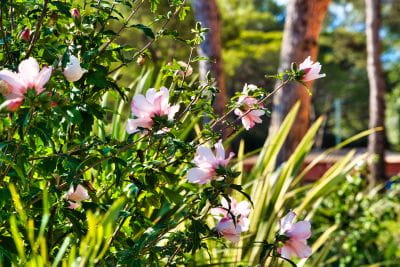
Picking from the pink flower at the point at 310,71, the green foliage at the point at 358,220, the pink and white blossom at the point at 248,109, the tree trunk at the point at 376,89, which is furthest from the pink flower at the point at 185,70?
the tree trunk at the point at 376,89

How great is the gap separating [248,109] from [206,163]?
0.70 ft

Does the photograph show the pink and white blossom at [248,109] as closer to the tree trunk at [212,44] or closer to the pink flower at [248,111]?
the pink flower at [248,111]

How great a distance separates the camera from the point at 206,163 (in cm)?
156

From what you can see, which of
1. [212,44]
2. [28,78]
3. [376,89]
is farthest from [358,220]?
[376,89]

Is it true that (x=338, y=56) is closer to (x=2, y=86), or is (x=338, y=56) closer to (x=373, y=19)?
(x=373, y=19)

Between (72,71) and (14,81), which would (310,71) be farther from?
(14,81)

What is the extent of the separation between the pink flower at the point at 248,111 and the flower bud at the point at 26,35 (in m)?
0.51

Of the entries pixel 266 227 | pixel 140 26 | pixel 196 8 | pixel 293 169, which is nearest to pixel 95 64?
pixel 140 26

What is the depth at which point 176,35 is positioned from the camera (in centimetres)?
178

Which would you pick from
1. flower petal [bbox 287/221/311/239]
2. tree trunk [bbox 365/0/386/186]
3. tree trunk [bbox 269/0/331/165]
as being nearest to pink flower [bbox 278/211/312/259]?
flower petal [bbox 287/221/311/239]

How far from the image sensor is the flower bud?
65.7 inches

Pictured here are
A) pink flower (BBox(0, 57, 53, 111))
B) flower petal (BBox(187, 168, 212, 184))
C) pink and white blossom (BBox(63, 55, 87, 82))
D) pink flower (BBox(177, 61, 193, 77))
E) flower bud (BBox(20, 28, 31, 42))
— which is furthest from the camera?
pink flower (BBox(177, 61, 193, 77))

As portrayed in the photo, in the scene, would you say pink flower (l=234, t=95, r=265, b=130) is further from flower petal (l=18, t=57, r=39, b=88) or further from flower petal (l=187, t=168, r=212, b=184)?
flower petal (l=18, t=57, r=39, b=88)

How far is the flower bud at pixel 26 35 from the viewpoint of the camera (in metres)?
1.67
